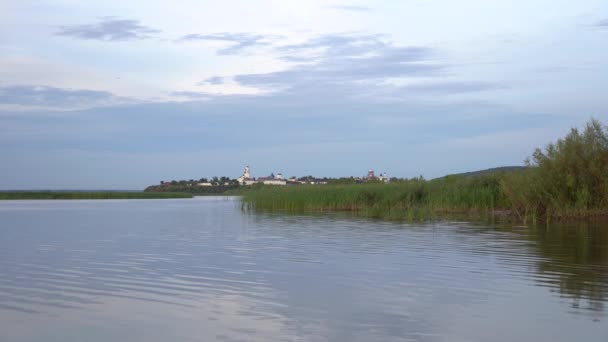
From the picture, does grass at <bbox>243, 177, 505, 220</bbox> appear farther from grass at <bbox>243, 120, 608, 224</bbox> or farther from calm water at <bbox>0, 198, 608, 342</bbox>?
calm water at <bbox>0, 198, 608, 342</bbox>

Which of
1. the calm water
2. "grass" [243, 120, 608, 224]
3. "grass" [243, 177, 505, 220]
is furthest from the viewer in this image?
"grass" [243, 177, 505, 220]

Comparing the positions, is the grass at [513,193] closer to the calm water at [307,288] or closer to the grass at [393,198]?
the grass at [393,198]

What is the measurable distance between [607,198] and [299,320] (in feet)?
68.8

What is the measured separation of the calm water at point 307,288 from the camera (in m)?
7.62

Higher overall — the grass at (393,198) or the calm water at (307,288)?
the grass at (393,198)

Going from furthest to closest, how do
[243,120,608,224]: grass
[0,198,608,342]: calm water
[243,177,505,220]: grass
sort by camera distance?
[243,177,505,220]: grass → [243,120,608,224]: grass → [0,198,608,342]: calm water

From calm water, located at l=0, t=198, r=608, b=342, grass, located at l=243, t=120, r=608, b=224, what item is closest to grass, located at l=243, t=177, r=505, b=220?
grass, located at l=243, t=120, r=608, b=224

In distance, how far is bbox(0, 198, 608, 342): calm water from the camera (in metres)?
7.62

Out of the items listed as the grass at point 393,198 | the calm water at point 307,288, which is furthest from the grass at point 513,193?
the calm water at point 307,288

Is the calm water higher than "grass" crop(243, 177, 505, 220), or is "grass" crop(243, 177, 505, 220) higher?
"grass" crop(243, 177, 505, 220)

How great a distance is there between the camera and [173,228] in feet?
78.3

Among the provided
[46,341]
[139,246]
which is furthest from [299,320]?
[139,246]

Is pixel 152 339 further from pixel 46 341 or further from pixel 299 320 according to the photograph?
pixel 299 320

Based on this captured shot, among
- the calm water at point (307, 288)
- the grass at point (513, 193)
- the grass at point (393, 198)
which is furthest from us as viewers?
the grass at point (393, 198)
